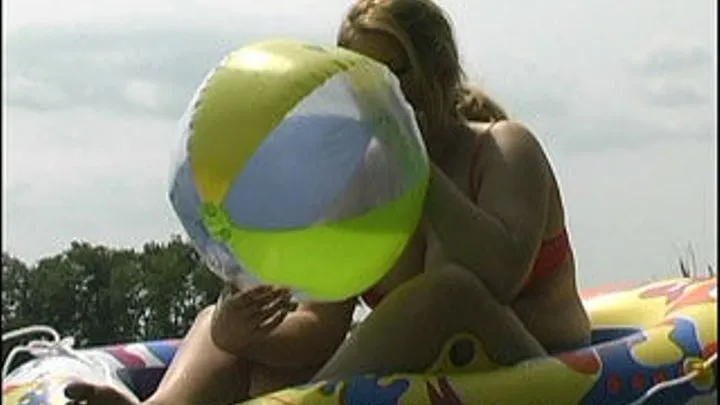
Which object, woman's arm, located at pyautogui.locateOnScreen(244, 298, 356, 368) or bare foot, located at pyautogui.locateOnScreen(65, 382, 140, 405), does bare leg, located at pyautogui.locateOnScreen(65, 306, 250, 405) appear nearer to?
woman's arm, located at pyautogui.locateOnScreen(244, 298, 356, 368)

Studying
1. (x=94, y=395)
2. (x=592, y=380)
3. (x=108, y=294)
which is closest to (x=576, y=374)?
(x=592, y=380)

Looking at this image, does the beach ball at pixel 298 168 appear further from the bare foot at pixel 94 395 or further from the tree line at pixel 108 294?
the tree line at pixel 108 294

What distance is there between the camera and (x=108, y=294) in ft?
18.1

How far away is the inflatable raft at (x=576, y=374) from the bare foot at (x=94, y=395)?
19cm

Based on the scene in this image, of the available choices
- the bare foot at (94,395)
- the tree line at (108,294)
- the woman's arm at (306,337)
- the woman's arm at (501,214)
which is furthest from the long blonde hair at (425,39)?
the tree line at (108,294)

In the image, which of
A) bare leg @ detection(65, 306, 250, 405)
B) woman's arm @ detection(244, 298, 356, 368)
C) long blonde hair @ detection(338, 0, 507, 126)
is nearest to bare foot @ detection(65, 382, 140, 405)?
bare leg @ detection(65, 306, 250, 405)

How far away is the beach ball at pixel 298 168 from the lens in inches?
94.1

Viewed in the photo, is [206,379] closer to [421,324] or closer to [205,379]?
[205,379]

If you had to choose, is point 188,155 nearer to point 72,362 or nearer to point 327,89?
point 327,89

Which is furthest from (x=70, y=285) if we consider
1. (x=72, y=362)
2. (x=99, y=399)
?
(x=99, y=399)

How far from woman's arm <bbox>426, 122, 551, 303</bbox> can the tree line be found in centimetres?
152

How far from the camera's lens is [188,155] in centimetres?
244

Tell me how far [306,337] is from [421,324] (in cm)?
33

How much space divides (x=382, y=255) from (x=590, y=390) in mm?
402
